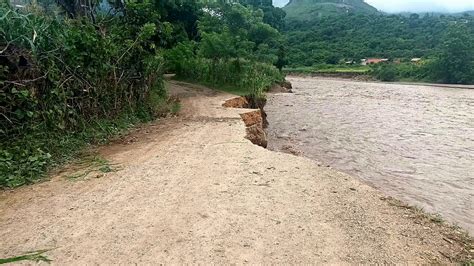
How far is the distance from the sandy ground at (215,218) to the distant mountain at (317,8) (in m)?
113

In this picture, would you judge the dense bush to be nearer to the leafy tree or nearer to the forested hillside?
the leafy tree

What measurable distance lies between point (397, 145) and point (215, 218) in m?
8.98

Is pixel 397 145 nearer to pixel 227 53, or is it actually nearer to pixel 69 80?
pixel 69 80

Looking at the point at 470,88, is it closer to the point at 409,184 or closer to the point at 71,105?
the point at 409,184

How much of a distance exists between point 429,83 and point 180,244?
49.0 m

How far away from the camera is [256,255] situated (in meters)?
3.44

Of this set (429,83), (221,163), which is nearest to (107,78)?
(221,163)

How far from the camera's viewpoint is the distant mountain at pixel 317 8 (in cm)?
12012

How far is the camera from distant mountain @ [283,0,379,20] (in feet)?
394

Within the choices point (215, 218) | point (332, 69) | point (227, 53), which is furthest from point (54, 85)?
point (332, 69)

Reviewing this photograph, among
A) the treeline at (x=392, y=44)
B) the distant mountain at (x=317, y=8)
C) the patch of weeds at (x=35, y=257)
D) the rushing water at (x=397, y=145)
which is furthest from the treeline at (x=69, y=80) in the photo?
the distant mountain at (x=317, y=8)

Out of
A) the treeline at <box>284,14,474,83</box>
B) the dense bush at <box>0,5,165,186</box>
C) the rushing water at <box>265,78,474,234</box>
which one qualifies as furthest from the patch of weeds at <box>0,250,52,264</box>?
the treeline at <box>284,14,474,83</box>

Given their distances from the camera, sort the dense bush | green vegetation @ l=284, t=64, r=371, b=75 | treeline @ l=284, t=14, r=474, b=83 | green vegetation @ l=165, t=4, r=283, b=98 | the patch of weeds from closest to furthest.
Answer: the patch of weeds → the dense bush → green vegetation @ l=165, t=4, r=283, b=98 → treeline @ l=284, t=14, r=474, b=83 → green vegetation @ l=284, t=64, r=371, b=75

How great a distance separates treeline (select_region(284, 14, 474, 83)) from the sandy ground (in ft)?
151
